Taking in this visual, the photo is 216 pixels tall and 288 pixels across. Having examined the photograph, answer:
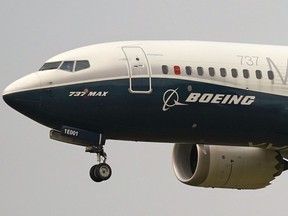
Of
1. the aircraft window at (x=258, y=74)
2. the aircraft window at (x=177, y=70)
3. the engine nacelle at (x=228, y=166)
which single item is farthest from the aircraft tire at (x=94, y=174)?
the engine nacelle at (x=228, y=166)

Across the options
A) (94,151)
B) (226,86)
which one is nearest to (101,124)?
(94,151)

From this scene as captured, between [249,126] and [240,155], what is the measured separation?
4.90 m

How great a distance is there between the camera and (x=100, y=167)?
202 feet

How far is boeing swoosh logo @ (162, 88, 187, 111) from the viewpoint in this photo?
62094 mm

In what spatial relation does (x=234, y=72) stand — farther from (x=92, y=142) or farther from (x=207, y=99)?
(x=92, y=142)

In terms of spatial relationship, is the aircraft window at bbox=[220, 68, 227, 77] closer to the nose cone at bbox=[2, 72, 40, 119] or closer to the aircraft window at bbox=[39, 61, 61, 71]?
the aircraft window at bbox=[39, 61, 61, 71]

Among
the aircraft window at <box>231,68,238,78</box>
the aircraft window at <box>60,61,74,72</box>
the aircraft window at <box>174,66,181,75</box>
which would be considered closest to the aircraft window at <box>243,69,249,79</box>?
the aircraft window at <box>231,68,238,78</box>

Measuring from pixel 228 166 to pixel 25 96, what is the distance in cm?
1134

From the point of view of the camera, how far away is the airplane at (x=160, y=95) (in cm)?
6122

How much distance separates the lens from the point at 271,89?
2544 inches

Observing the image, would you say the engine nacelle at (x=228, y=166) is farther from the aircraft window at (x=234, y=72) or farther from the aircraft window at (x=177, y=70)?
the aircraft window at (x=177, y=70)

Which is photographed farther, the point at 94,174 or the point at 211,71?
the point at 211,71

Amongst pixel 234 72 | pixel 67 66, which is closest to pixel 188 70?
pixel 234 72

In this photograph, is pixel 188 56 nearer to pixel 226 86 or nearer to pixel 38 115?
pixel 226 86
